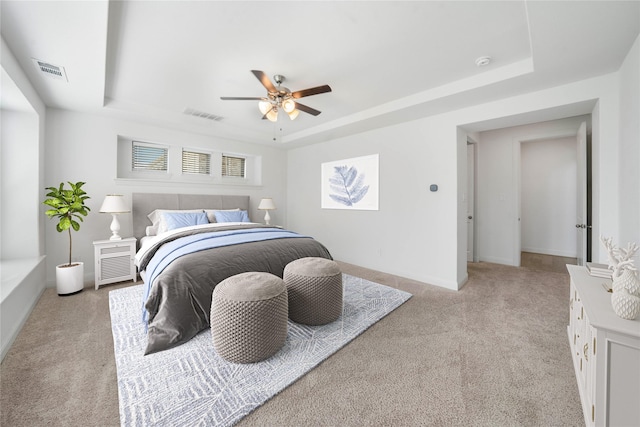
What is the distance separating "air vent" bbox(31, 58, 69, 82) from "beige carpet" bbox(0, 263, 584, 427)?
7.68 ft

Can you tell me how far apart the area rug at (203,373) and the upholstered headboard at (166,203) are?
175 centimetres

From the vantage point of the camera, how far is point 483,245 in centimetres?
473

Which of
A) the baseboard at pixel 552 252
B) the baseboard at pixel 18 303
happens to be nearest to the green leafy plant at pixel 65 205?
the baseboard at pixel 18 303

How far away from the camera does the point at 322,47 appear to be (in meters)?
2.16

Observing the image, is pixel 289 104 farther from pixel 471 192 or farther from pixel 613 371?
pixel 471 192

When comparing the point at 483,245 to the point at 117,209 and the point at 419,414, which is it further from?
the point at 117,209


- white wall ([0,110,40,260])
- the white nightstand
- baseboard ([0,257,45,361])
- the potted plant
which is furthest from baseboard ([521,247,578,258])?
white wall ([0,110,40,260])

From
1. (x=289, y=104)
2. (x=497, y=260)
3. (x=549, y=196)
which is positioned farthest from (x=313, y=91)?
(x=549, y=196)

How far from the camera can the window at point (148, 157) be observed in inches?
158

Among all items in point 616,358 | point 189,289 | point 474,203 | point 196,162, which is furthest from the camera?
point 474,203

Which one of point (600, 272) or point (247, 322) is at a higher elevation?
point (600, 272)

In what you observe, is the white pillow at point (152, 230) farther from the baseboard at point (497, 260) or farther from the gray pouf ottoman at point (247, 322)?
the baseboard at point (497, 260)

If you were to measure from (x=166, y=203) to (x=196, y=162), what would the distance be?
99 cm

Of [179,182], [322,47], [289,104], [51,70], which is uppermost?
[322,47]
